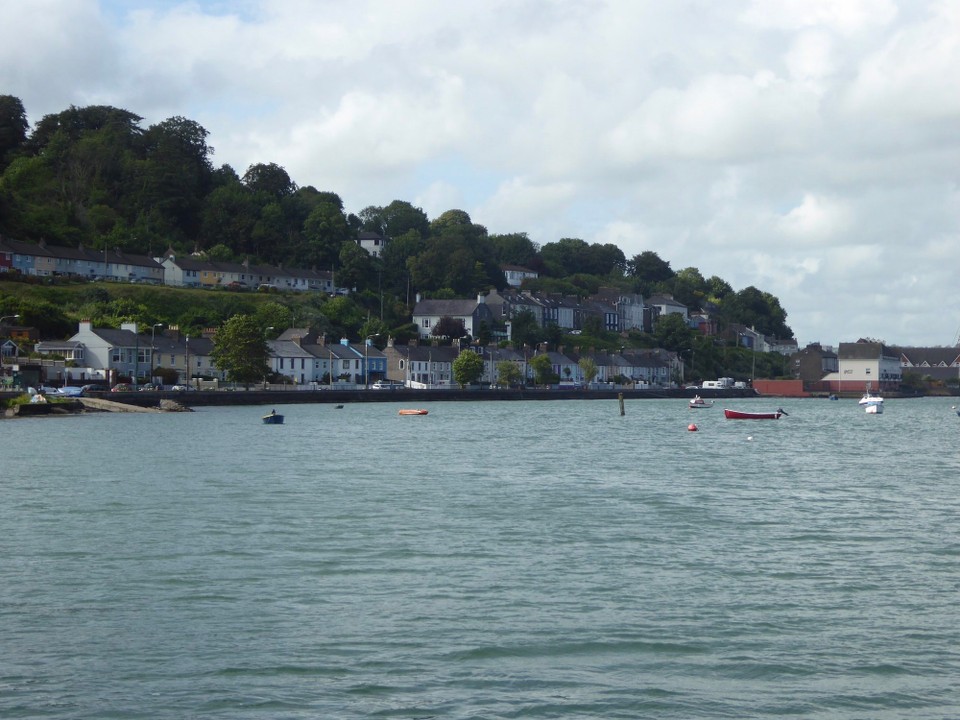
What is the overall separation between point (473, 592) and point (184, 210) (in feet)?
397

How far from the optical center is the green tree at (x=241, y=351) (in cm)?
8575

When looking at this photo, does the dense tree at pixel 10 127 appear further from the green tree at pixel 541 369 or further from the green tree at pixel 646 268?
the green tree at pixel 646 268

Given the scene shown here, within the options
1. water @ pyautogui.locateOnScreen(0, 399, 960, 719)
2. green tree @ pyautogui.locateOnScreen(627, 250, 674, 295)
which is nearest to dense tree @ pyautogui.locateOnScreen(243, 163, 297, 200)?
green tree @ pyautogui.locateOnScreen(627, 250, 674, 295)

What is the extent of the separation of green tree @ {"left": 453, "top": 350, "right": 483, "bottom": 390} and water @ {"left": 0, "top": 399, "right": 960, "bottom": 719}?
72.8 metres

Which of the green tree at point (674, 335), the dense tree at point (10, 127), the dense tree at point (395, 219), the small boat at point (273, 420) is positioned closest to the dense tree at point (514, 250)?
the dense tree at point (395, 219)

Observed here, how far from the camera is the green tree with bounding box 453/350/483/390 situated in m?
110

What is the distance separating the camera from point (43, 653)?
14.0 meters

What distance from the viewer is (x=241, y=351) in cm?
8562

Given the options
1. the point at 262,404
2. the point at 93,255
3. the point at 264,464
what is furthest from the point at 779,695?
the point at 93,255

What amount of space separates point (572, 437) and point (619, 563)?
35.4m

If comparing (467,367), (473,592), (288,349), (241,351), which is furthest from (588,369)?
(473,592)

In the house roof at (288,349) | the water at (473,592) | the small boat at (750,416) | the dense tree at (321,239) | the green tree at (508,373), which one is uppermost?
the dense tree at (321,239)

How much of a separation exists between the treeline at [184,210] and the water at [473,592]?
91.9 metres

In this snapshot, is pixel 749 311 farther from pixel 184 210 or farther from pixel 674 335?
pixel 184 210
